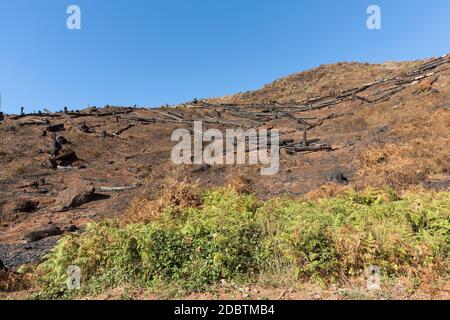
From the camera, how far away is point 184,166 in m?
19.1

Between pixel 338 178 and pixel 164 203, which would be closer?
pixel 164 203

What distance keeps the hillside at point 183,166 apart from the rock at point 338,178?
2.9 inches

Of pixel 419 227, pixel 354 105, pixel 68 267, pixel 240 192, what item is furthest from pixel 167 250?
pixel 354 105

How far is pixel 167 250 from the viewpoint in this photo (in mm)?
6711

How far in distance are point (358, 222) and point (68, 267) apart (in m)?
5.83

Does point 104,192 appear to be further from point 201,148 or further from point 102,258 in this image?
point 102,258

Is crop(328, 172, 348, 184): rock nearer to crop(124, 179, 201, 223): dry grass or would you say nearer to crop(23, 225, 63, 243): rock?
crop(124, 179, 201, 223): dry grass

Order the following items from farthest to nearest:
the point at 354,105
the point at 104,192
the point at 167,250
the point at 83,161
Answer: the point at 354,105 → the point at 83,161 → the point at 104,192 → the point at 167,250

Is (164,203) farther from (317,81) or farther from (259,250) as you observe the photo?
(317,81)

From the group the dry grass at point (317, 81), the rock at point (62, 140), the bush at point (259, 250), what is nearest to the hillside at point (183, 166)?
the rock at point (62, 140)

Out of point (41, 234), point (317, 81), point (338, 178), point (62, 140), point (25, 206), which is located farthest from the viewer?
point (317, 81)

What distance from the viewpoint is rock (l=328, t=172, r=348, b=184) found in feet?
45.8

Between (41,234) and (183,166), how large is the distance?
29.2ft

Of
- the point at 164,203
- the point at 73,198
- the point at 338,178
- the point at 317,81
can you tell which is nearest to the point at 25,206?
the point at 73,198
